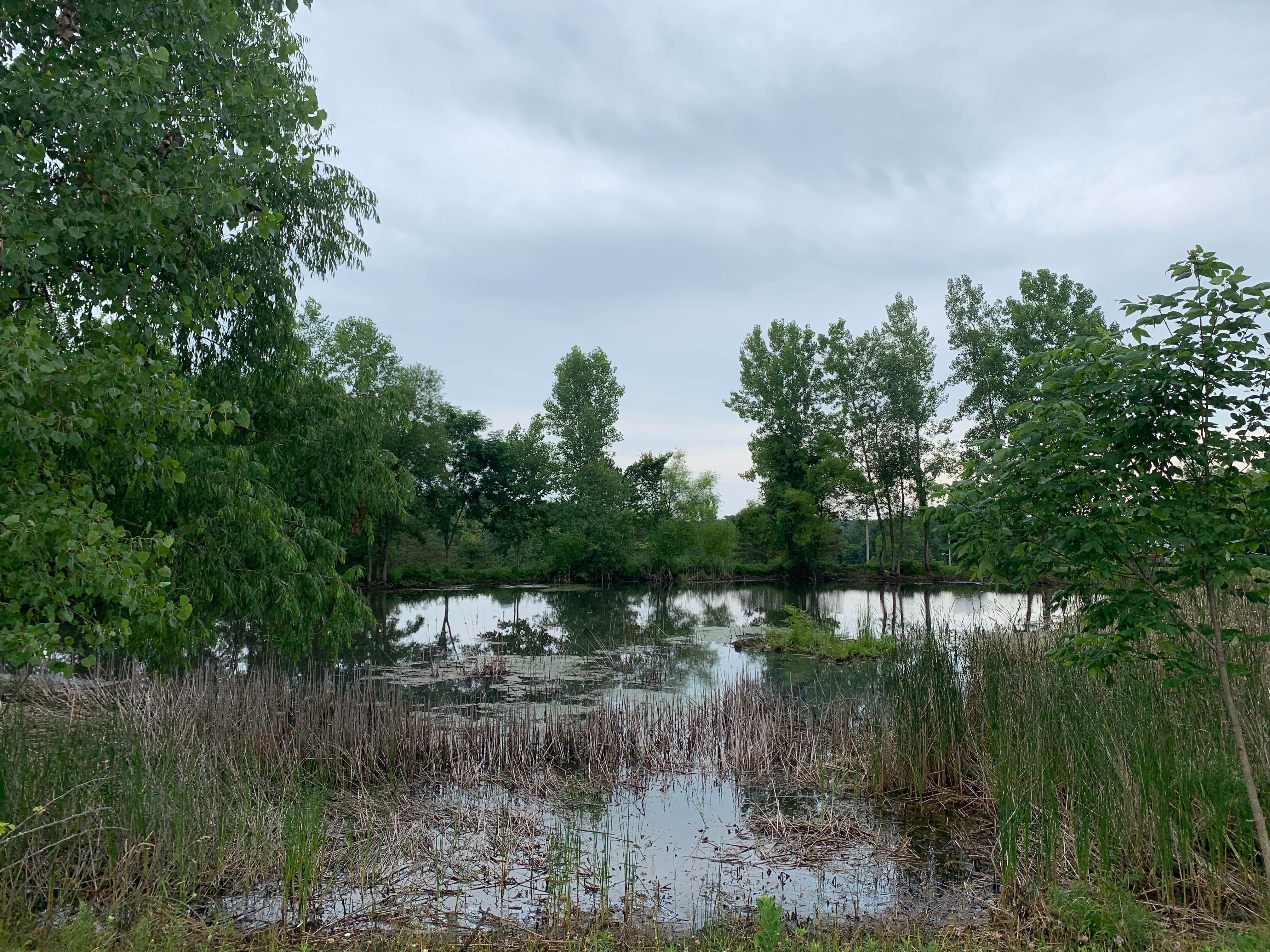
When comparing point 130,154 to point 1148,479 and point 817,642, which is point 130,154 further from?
point 817,642

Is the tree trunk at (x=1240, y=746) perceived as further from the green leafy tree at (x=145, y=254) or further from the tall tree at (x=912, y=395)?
the tall tree at (x=912, y=395)

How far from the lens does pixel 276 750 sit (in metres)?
7.36

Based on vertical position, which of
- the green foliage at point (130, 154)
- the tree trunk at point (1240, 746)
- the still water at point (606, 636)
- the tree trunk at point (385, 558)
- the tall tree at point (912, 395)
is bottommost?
the still water at point (606, 636)

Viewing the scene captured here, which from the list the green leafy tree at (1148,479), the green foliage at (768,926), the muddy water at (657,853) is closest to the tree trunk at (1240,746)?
the green leafy tree at (1148,479)

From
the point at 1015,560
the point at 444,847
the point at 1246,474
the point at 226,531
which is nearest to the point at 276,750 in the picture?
the point at 226,531

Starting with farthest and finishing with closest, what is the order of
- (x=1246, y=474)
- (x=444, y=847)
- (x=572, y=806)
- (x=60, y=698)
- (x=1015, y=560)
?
(x=60, y=698), (x=572, y=806), (x=444, y=847), (x=1015, y=560), (x=1246, y=474)

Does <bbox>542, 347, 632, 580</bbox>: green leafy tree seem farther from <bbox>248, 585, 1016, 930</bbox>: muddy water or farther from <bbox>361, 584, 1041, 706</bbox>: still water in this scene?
<bbox>248, 585, 1016, 930</bbox>: muddy water

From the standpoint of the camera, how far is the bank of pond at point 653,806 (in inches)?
178

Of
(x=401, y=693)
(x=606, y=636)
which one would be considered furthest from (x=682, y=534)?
(x=401, y=693)

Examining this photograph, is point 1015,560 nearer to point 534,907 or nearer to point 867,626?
point 534,907

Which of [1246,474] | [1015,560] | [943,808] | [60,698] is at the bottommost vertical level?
[943,808]

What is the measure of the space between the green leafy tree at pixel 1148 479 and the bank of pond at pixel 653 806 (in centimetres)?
71

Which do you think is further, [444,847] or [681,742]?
[681,742]

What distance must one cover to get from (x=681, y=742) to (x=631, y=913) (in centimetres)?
393
